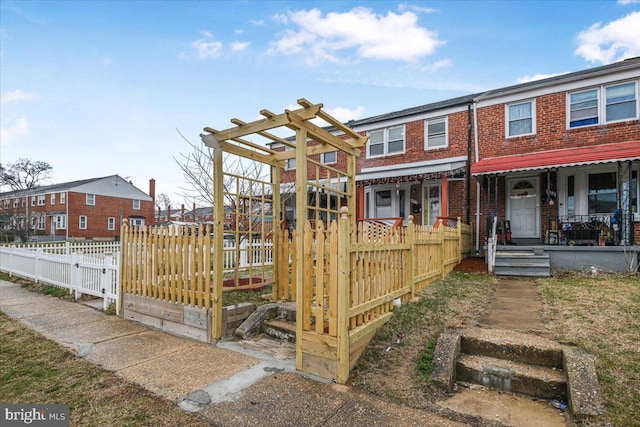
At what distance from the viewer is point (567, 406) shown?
9.93ft

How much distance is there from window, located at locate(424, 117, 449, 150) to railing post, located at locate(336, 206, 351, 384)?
36.4 feet

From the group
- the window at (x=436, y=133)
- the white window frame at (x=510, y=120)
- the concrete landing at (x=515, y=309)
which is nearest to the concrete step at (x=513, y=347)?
the concrete landing at (x=515, y=309)

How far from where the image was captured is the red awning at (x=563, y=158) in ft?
28.4

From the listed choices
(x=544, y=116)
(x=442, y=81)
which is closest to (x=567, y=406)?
(x=544, y=116)

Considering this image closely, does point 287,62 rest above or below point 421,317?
above

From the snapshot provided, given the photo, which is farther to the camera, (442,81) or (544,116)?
(442,81)

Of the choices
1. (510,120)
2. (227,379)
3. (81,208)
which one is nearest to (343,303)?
(227,379)

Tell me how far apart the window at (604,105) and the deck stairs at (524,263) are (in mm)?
4837

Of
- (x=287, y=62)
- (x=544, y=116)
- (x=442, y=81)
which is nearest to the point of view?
(x=544, y=116)

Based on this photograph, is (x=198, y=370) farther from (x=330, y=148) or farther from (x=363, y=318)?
(x=330, y=148)

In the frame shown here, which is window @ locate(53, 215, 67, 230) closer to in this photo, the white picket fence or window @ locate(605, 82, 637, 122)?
the white picket fence

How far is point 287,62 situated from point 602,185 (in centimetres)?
1128

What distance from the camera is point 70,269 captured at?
820 cm

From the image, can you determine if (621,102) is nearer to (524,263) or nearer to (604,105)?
(604,105)
